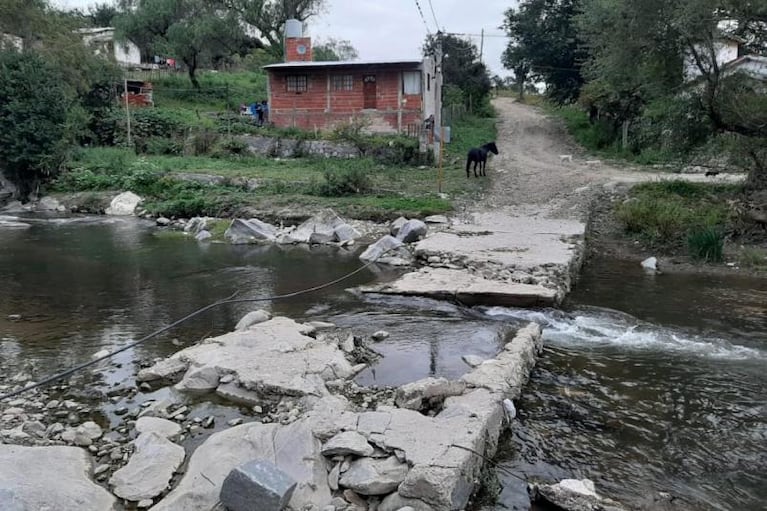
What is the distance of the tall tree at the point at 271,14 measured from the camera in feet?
128

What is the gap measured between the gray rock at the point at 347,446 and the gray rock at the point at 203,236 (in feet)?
39.8

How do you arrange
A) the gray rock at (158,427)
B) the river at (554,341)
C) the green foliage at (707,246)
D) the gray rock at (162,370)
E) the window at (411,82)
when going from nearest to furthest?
the river at (554,341) < the gray rock at (158,427) < the gray rock at (162,370) < the green foliage at (707,246) < the window at (411,82)

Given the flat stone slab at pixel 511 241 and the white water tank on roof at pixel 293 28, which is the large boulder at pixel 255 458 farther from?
the white water tank on roof at pixel 293 28

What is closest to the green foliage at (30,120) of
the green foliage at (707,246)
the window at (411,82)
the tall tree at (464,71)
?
the window at (411,82)

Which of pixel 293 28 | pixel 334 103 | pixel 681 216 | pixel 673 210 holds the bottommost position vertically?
pixel 681 216

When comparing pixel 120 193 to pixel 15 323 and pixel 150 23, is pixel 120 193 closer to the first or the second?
pixel 15 323

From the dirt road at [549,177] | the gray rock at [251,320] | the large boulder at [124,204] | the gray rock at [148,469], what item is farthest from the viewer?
the large boulder at [124,204]

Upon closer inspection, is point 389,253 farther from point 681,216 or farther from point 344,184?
point 681,216

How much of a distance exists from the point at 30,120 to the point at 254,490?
897 inches

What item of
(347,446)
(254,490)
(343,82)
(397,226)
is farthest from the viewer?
(343,82)

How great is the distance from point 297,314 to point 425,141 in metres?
17.2

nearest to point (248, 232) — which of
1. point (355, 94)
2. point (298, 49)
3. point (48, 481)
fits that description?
point (48, 481)

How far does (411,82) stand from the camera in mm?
27922

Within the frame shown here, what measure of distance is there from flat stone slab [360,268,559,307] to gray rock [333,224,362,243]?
15.0 ft
